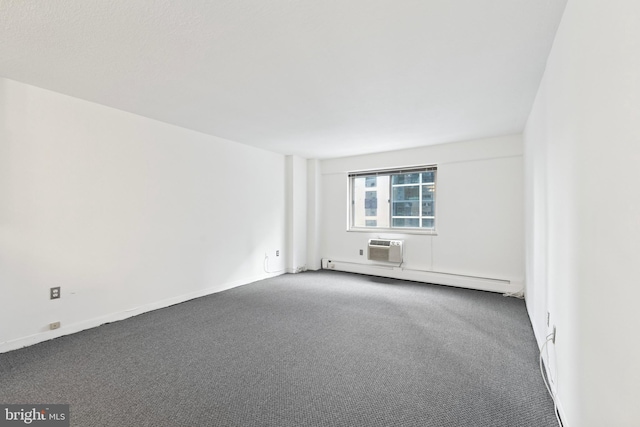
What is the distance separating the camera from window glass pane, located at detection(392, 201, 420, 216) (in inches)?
203

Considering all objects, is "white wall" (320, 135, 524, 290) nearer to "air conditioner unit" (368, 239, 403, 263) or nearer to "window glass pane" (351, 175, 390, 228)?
"air conditioner unit" (368, 239, 403, 263)

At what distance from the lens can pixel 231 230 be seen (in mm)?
4531

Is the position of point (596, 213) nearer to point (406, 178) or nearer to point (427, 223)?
point (427, 223)

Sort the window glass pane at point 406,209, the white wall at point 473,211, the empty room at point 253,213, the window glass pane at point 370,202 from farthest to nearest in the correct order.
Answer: the window glass pane at point 370,202
the window glass pane at point 406,209
the white wall at point 473,211
the empty room at point 253,213

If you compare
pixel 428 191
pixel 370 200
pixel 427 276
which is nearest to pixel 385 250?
pixel 427 276

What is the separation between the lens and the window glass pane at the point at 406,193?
16.9 ft

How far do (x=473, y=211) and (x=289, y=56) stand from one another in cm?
372

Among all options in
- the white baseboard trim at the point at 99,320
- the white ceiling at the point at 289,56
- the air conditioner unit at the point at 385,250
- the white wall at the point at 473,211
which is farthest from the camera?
the air conditioner unit at the point at 385,250

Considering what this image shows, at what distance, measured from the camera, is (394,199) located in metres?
5.42

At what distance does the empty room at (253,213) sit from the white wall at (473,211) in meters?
0.03

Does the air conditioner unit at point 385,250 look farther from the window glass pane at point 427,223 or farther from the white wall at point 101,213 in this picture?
the white wall at point 101,213

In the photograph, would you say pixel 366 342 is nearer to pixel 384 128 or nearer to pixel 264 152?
pixel 384 128

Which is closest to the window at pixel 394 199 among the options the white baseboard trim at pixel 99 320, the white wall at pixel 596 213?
the white baseboard trim at pixel 99 320

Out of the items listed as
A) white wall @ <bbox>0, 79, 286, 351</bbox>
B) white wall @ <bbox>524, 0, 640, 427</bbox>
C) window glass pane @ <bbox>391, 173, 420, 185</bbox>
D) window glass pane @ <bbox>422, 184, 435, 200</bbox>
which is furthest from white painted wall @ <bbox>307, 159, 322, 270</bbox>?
white wall @ <bbox>524, 0, 640, 427</bbox>
